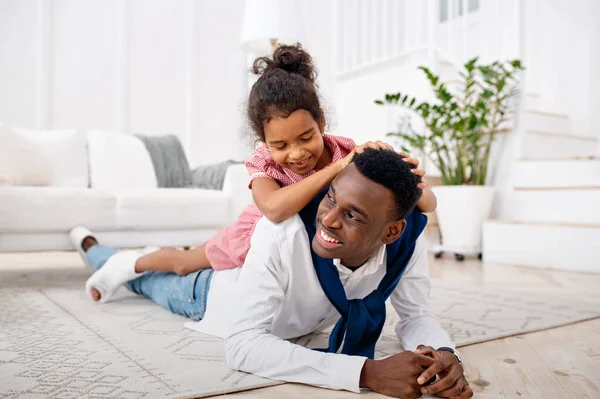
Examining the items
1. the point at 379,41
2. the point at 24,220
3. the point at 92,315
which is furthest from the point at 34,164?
the point at 379,41

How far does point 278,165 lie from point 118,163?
212cm

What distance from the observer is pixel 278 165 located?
146 centimetres

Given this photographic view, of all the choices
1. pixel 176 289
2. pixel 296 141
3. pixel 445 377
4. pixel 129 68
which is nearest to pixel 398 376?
pixel 445 377

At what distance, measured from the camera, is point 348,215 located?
3.48ft

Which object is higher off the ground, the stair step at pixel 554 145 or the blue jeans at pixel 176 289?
the stair step at pixel 554 145

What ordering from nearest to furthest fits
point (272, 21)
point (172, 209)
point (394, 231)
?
point (394, 231) < point (172, 209) < point (272, 21)

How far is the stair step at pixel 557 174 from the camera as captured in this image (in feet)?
11.4

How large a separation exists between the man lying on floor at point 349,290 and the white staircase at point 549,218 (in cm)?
217

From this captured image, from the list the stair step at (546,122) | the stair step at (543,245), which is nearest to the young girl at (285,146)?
the stair step at (543,245)

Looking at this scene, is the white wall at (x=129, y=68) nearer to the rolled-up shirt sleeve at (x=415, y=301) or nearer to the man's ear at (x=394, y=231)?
the rolled-up shirt sleeve at (x=415, y=301)

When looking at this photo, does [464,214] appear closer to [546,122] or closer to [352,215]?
[546,122]

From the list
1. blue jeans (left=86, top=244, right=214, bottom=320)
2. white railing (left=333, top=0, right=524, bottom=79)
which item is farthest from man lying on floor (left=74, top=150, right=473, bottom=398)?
white railing (left=333, top=0, right=524, bottom=79)

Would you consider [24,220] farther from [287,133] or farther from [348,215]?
[348,215]

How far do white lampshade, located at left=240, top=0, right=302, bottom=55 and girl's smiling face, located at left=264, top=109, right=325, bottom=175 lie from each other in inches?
103
